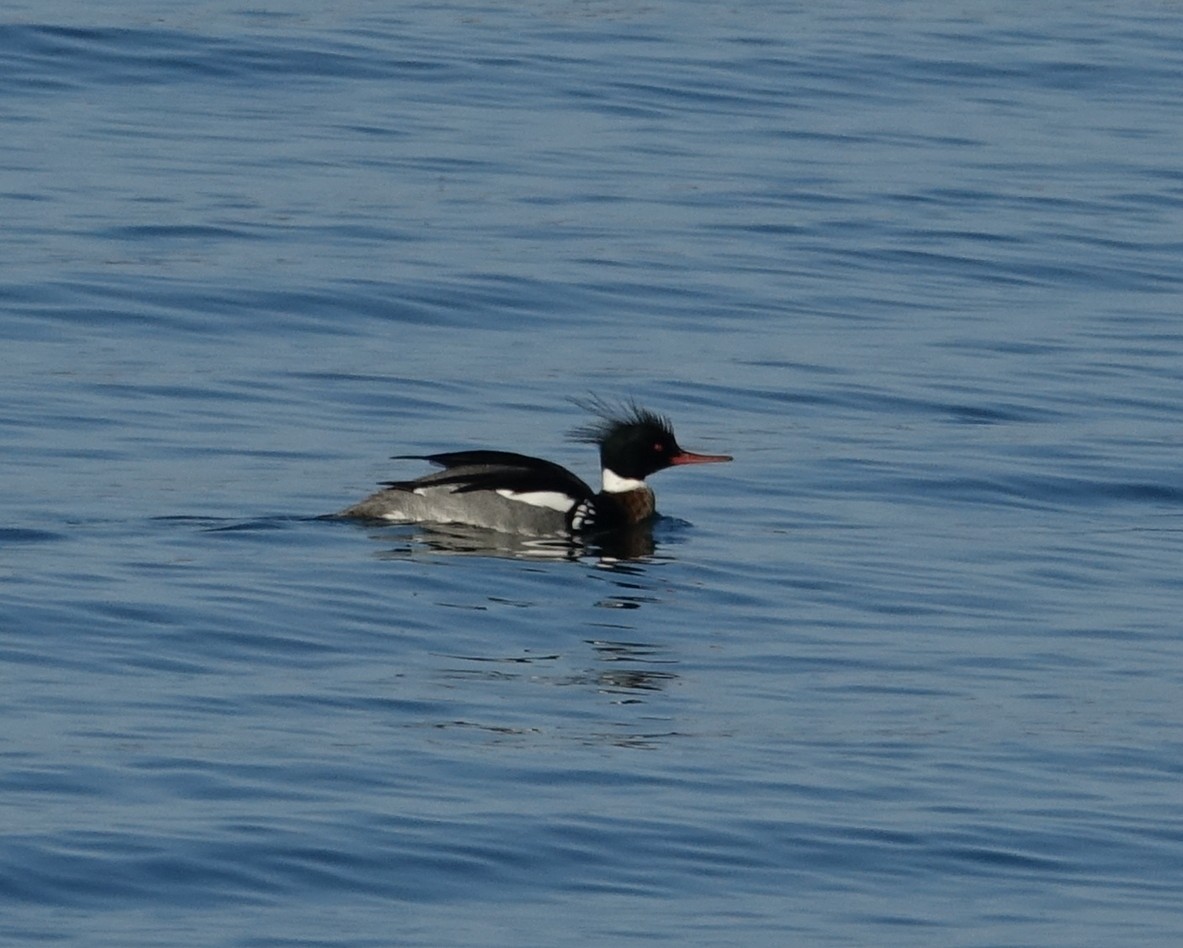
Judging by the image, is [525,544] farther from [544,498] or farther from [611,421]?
[611,421]

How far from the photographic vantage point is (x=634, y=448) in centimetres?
1489

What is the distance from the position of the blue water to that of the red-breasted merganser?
322 mm

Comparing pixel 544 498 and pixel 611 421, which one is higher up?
pixel 611 421

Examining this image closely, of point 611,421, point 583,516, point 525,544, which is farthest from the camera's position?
point 611,421

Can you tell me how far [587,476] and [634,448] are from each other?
70.5 inches

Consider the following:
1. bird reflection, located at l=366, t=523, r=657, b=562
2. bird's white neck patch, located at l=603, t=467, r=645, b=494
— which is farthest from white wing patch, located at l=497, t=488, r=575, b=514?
bird's white neck patch, located at l=603, t=467, r=645, b=494

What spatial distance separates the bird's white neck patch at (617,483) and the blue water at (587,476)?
37 centimetres

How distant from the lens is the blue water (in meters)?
8.48

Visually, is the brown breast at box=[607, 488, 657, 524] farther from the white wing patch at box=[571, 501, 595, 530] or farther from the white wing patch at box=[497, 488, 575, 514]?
the white wing patch at box=[497, 488, 575, 514]

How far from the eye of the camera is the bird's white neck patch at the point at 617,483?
1498 cm

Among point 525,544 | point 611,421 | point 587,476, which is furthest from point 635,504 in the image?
point 587,476

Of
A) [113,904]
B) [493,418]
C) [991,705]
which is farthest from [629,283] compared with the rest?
[113,904]

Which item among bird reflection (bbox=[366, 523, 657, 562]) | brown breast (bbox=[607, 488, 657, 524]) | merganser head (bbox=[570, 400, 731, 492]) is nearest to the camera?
bird reflection (bbox=[366, 523, 657, 562])

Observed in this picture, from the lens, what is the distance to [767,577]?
12.7 meters
